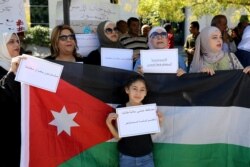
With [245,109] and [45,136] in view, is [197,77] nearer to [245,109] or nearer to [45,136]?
Answer: [245,109]

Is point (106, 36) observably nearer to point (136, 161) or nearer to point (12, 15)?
point (12, 15)

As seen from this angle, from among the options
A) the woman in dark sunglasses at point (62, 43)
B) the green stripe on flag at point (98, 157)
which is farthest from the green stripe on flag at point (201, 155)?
the woman in dark sunglasses at point (62, 43)

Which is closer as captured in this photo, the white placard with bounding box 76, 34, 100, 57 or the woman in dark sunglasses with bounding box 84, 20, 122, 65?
the woman in dark sunglasses with bounding box 84, 20, 122, 65

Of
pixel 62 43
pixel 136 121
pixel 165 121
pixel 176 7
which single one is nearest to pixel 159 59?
pixel 165 121

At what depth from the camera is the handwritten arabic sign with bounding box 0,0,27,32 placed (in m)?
4.56

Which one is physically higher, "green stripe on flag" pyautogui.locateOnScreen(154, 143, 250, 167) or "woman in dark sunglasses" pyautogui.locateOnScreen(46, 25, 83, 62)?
"woman in dark sunglasses" pyautogui.locateOnScreen(46, 25, 83, 62)

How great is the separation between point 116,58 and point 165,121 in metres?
0.79

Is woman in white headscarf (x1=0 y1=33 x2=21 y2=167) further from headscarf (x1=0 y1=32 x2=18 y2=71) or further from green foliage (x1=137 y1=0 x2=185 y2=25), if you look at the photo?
green foliage (x1=137 y1=0 x2=185 y2=25)

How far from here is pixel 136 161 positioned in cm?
353

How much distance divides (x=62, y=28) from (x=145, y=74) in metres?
0.95

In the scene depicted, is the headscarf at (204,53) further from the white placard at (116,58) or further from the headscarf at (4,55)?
the headscarf at (4,55)

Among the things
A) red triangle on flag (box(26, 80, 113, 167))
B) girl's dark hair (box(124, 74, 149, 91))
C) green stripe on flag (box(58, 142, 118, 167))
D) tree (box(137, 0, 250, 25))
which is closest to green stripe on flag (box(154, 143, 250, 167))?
green stripe on flag (box(58, 142, 118, 167))

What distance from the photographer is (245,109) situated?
3.95m

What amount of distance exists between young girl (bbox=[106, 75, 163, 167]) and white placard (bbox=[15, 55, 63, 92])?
0.57 m
